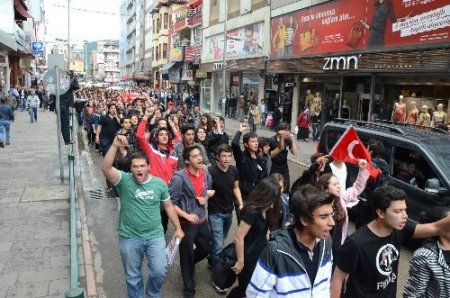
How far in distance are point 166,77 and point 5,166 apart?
139 feet

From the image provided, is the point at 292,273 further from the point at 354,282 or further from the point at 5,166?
the point at 5,166

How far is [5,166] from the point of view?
1249 cm

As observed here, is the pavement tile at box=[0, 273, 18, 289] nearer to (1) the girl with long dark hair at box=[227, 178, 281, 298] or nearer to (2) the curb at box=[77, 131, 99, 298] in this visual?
(2) the curb at box=[77, 131, 99, 298]

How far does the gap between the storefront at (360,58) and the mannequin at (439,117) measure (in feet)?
1.15

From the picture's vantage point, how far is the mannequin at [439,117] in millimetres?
14312

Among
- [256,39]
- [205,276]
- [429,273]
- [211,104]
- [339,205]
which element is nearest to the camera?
[429,273]

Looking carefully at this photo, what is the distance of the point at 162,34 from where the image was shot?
56.9m

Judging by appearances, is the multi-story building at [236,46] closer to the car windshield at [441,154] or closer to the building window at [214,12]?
the building window at [214,12]

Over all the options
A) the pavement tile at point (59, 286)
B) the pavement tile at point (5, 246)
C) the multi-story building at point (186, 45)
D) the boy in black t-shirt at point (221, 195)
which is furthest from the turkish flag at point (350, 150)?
the multi-story building at point (186, 45)

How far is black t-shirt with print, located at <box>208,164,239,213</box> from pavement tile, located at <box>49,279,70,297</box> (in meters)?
1.91

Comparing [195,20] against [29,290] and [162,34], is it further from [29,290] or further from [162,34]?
[29,290]

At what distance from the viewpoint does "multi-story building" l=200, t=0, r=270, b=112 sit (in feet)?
88.2

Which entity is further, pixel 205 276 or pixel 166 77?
pixel 166 77

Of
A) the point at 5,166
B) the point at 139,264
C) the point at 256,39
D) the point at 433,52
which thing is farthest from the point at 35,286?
the point at 256,39
